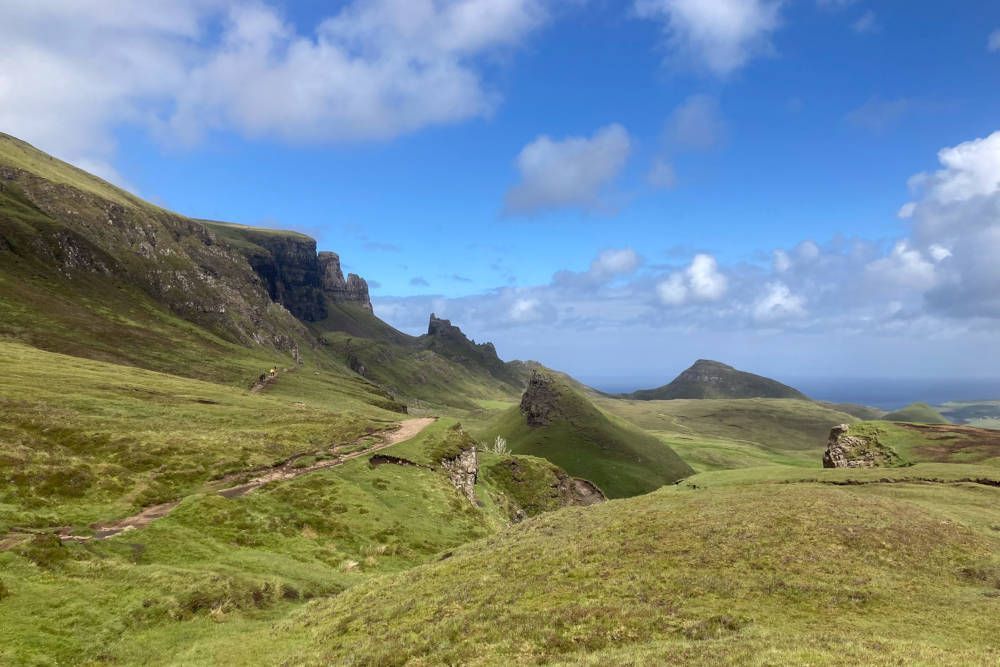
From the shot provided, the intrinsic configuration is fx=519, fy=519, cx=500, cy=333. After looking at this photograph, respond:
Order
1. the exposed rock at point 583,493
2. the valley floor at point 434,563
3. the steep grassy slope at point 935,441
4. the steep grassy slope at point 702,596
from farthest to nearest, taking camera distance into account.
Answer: the exposed rock at point 583,493
the steep grassy slope at point 935,441
the valley floor at point 434,563
the steep grassy slope at point 702,596

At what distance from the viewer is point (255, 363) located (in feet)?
624

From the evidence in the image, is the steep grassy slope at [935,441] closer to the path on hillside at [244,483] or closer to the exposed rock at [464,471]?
the exposed rock at [464,471]

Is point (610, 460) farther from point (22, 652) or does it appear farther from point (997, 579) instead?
point (22, 652)

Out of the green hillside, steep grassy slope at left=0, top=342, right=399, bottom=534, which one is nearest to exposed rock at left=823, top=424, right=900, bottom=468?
the green hillside

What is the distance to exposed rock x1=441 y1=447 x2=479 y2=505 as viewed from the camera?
7944 cm

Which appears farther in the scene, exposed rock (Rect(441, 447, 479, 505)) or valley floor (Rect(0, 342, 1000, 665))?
exposed rock (Rect(441, 447, 479, 505))

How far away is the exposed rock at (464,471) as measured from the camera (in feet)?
261

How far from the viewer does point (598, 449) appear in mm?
175125

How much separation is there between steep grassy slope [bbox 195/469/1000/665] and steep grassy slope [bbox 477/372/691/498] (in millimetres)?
114802

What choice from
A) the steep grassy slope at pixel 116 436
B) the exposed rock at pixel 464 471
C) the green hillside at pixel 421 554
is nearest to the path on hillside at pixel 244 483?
the green hillside at pixel 421 554

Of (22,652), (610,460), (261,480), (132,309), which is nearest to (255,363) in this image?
(132,309)

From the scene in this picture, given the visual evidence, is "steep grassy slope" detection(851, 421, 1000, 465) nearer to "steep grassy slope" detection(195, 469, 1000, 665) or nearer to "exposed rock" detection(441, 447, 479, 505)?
"steep grassy slope" detection(195, 469, 1000, 665)

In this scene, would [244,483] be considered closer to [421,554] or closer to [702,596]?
[421,554]

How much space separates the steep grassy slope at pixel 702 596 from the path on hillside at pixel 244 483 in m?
21.0
